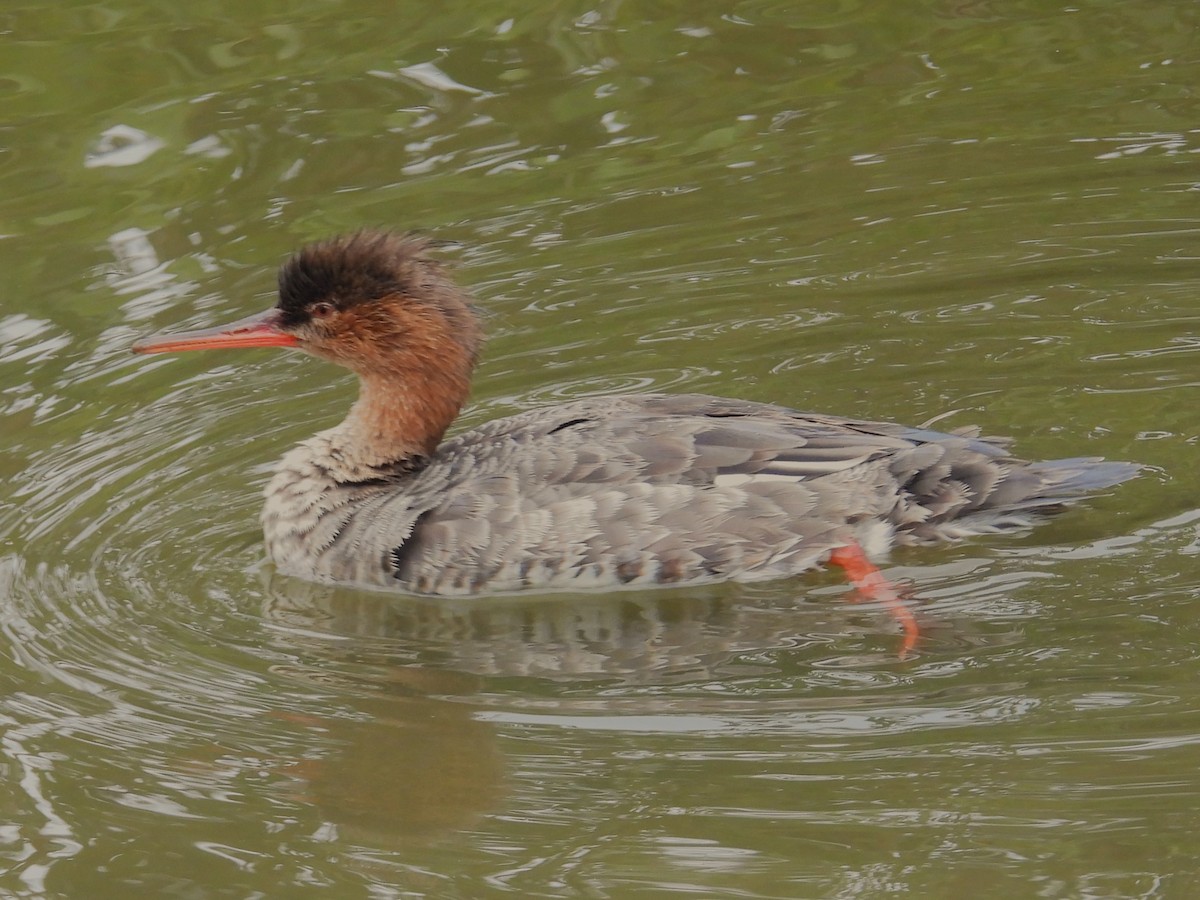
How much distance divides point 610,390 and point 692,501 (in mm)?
1563

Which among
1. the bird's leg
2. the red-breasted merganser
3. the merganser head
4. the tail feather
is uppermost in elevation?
the merganser head

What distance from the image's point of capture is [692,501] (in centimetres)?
674

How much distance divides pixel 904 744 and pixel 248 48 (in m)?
7.22

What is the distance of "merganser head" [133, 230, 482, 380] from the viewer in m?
7.13

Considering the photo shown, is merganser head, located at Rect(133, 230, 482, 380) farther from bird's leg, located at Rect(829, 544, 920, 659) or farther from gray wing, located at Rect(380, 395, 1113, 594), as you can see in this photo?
bird's leg, located at Rect(829, 544, 920, 659)

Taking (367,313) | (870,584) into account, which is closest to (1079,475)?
(870,584)

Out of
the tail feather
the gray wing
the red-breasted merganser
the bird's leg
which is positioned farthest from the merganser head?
the tail feather

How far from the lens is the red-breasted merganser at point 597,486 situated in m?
6.74

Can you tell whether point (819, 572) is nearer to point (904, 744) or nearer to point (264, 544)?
point (904, 744)

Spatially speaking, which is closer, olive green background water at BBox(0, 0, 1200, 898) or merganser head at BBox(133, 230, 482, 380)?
olive green background water at BBox(0, 0, 1200, 898)

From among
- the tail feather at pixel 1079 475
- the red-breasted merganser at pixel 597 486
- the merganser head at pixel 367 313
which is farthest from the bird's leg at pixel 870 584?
the merganser head at pixel 367 313

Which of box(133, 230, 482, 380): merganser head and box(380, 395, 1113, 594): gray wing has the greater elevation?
box(133, 230, 482, 380): merganser head

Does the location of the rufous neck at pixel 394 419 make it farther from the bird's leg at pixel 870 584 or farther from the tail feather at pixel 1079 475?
the tail feather at pixel 1079 475

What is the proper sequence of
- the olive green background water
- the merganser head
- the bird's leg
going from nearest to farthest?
the olive green background water
the bird's leg
the merganser head
